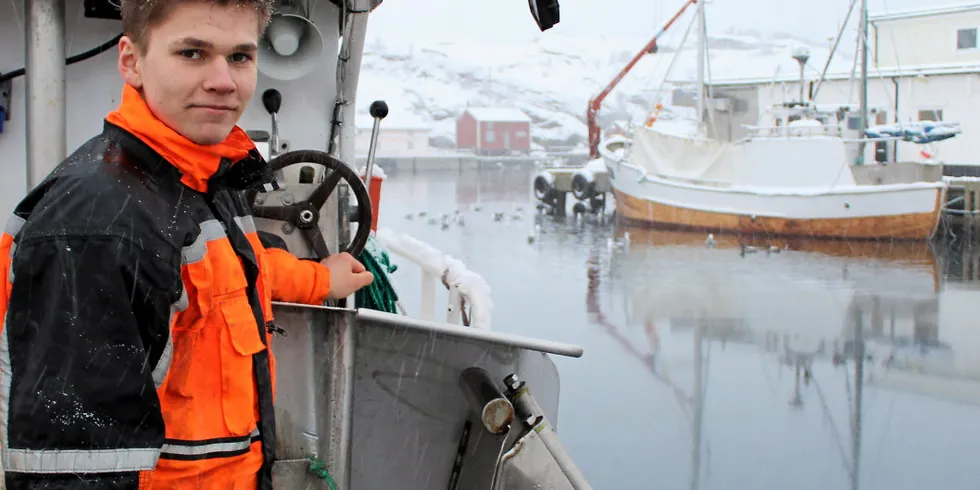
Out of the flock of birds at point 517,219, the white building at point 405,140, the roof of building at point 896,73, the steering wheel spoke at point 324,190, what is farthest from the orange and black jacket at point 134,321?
the white building at point 405,140

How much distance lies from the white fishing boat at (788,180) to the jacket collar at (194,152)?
70.5 feet

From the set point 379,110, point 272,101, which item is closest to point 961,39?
point 379,110

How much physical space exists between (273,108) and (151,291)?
8.41 ft

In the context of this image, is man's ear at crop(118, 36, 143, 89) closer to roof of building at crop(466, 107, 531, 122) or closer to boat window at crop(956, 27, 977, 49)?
boat window at crop(956, 27, 977, 49)

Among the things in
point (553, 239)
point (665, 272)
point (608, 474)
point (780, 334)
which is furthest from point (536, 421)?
point (553, 239)

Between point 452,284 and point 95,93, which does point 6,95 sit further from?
point 452,284

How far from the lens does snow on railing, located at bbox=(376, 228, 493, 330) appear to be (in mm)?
4668

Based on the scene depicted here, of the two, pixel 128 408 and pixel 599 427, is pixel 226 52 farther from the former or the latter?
pixel 599 427

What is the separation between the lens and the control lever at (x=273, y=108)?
4.11 m

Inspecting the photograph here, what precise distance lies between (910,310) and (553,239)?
35.2 feet

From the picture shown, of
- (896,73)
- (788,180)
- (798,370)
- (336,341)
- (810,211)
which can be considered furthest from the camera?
(896,73)

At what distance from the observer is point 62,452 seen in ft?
5.24

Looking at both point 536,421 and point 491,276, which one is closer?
point 536,421

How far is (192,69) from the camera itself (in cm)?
178
